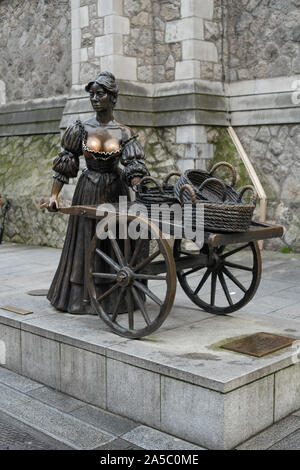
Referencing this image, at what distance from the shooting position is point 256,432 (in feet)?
11.7

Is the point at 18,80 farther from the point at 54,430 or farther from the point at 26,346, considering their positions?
the point at 54,430

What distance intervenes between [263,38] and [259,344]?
20.2 ft

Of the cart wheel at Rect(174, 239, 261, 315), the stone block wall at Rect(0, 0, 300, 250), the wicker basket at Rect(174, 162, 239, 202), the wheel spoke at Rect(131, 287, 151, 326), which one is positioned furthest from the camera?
the stone block wall at Rect(0, 0, 300, 250)

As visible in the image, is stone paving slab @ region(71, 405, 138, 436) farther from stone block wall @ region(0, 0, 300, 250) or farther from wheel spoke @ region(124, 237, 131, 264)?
stone block wall @ region(0, 0, 300, 250)

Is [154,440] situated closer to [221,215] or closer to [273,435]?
[273,435]

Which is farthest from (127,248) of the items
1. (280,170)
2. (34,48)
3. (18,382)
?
(34,48)

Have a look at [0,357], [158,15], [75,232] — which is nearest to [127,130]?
[75,232]

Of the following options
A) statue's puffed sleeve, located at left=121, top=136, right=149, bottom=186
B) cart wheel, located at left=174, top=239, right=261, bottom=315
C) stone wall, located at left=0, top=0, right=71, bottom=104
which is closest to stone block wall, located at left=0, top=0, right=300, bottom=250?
stone wall, located at left=0, top=0, right=71, bottom=104

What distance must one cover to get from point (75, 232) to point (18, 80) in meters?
7.93

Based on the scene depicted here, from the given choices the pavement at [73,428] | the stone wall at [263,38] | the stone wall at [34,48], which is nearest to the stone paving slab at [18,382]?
the pavement at [73,428]

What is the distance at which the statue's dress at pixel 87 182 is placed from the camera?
4.59m

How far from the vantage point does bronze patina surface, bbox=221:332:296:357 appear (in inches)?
150

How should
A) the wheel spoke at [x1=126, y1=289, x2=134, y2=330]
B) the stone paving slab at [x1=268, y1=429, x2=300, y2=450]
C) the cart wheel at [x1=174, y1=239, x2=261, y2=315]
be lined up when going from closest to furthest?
the stone paving slab at [x1=268, y1=429, x2=300, y2=450]
the wheel spoke at [x1=126, y1=289, x2=134, y2=330]
the cart wheel at [x1=174, y1=239, x2=261, y2=315]

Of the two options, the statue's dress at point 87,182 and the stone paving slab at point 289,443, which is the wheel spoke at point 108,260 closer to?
the statue's dress at point 87,182
